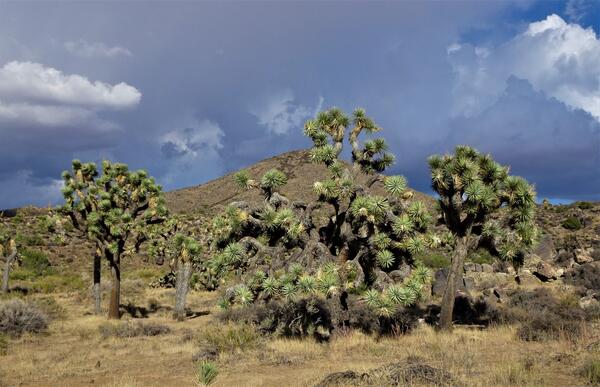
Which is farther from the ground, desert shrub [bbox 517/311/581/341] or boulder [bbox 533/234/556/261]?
boulder [bbox 533/234/556/261]

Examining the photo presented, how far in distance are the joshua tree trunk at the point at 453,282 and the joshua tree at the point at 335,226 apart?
1522 millimetres

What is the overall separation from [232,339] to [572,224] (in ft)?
139

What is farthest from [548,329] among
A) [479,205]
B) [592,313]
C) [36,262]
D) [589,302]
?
[36,262]

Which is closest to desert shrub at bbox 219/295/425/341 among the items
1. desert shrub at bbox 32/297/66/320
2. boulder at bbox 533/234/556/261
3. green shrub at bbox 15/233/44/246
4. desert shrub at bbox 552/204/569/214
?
desert shrub at bbox 32/297/66/320

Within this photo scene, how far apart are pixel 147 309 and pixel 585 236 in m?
34.5

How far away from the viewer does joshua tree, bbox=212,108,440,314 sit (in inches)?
583

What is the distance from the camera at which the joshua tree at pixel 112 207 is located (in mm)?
22969

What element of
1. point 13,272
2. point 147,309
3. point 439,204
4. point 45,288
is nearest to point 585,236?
point 439,204

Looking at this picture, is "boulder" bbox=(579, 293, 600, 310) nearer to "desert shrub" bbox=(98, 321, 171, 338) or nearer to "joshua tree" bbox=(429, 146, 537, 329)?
"joshua tree" bbox=(429, 146, 537, 329)

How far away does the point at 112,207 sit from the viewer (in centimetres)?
2375

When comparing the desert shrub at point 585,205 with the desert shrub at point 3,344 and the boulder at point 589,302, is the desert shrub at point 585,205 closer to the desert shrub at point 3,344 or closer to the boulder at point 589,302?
the boulder at point 589,302

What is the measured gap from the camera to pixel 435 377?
9.15 metres

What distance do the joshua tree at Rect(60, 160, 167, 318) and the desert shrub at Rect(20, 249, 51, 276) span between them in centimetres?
2039

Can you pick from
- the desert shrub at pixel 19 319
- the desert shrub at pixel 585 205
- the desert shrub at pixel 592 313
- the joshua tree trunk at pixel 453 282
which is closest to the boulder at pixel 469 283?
the desert shrub at pixel 592 313
